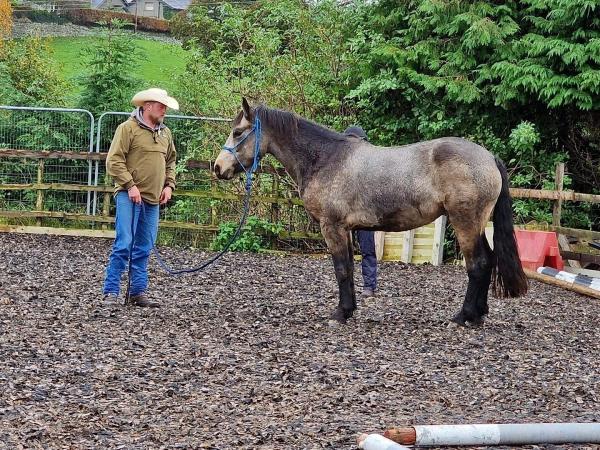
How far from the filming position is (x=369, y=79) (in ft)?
51.4

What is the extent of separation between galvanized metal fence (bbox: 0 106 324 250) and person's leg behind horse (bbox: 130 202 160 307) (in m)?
5.81

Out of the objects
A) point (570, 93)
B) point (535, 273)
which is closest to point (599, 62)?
point (570, 93)

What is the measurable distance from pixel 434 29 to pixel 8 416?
37.7 feet

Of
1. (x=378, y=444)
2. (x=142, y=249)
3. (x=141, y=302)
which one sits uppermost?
(x=378, y=444)

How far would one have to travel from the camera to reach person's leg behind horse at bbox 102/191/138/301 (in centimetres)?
896

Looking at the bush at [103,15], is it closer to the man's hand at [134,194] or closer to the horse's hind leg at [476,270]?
the man's hand at [134,194]

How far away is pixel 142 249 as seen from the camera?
9.22 metres

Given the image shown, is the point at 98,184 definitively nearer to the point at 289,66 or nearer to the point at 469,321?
the point at 289,66

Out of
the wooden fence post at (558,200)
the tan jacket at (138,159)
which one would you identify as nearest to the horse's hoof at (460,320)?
the tan jacket at (138,159)

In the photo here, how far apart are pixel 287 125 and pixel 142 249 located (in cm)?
177

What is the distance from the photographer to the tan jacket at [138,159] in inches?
350

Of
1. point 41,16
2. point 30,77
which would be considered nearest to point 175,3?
point 41,16

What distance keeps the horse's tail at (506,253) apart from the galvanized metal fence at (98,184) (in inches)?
258

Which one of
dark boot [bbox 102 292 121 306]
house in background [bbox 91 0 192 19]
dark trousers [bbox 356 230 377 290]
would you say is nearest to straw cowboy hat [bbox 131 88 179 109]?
dark boot [bbox 102 292 121 306]
